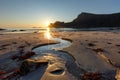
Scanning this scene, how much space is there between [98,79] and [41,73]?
11.8ft

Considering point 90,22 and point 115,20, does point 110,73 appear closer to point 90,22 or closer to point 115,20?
point 115,20

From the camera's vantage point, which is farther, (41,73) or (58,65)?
(58,65)

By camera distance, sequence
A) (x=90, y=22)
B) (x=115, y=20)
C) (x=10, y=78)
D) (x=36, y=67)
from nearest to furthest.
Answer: (x=10, y=78)
(x=36, y=67)
(x=115, y=20)
(x=90, y=22)

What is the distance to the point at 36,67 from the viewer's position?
10430 millimetres

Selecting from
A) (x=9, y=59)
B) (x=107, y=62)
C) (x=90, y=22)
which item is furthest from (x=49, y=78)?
(x=90, y=22)

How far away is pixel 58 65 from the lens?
10914 mm

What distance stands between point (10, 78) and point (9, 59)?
4.70m

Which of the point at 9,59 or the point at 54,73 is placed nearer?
the point at 54,73

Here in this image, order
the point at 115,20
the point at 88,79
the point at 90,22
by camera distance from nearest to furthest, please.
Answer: the point at 88,79, the point at 115,20, the point at 90,22

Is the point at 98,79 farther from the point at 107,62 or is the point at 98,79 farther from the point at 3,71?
the point at 3,71

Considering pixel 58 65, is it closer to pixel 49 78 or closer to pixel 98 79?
pixel 49 78

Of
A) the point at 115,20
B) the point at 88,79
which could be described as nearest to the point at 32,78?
the point at 88,79

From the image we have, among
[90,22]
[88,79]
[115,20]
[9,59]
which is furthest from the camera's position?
[90,22]

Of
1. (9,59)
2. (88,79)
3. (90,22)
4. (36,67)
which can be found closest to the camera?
(88,79)
